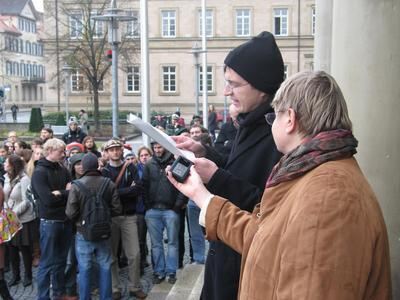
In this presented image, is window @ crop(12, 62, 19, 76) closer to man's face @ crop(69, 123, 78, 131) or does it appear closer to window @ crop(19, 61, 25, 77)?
window @ crop(19, 61, 25, 77)

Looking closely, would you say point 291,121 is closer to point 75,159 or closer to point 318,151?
point 318,151

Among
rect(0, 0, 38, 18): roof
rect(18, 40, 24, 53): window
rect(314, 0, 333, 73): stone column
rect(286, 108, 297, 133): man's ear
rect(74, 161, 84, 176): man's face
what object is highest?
rect(0, 0, 38, 18): roof

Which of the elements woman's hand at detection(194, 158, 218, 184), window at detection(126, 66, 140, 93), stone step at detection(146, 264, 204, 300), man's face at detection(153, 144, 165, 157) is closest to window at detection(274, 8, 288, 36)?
window at detection(126, 66, 140, 93)

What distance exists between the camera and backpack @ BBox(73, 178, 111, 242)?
5.78 metres

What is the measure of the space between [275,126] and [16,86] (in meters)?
90.1

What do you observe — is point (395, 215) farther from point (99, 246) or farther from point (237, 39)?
point (237, 39)

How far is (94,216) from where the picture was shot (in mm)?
5809

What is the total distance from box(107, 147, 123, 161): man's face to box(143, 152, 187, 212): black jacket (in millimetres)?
395

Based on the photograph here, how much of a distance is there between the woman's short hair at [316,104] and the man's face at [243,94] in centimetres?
87

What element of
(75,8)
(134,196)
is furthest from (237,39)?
(134,196)

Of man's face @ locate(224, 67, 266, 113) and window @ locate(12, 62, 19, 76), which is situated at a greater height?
window @ locate(12, 62, 19, 76)

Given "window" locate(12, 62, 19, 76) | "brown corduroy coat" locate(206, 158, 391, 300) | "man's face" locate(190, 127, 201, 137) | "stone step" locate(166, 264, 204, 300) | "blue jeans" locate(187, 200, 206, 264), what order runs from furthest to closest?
"window" locate(12, 62, 19, 76)
"man's face" locate(190, 127, 201, 137)
"blue jeans" locate(187, 200, 206, 264)
"stone step" locate(166, 264, 204, 300)
"brown corduroy coat" locate(206, 158, 391, 300)

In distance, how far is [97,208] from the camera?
5.86 meters

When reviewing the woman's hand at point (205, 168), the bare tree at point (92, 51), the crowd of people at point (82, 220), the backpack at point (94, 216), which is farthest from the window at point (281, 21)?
the woman's hand at point (205, 168)
